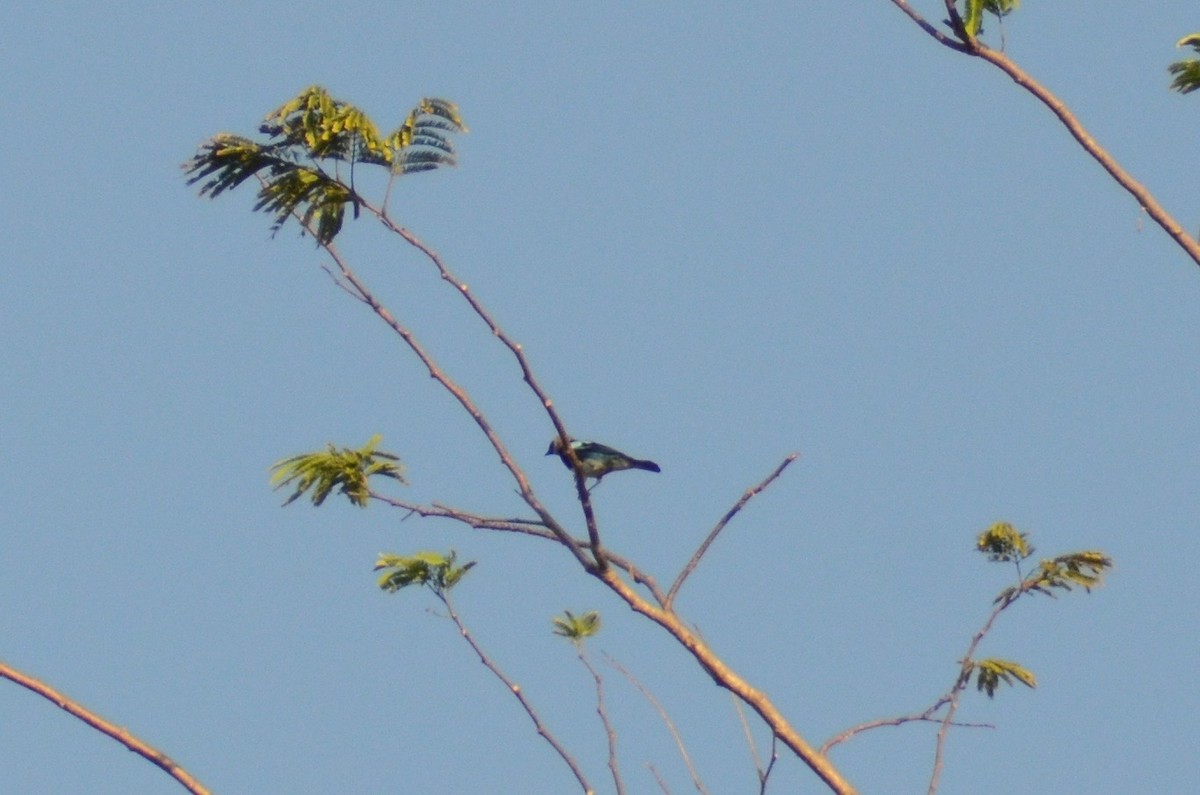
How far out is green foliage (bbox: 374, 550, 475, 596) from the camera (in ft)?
27.4

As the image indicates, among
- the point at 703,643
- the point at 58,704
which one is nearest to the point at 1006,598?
the point at 703,643

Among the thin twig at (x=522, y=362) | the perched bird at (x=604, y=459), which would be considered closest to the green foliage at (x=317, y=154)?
the thin twig at (x=522, y=362)

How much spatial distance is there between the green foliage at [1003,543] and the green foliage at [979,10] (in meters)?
2.42

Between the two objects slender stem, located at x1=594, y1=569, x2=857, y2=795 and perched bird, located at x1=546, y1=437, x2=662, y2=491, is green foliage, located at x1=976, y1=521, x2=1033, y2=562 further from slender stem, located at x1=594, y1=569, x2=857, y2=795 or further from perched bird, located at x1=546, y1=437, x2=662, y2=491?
perched bird, located at x1=546, y1=437, x2=662, y2=491

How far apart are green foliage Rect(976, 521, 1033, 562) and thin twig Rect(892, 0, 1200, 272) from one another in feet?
7.36

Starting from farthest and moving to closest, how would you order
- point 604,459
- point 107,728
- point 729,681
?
point 604,459 < point 729,681 < point 107,728

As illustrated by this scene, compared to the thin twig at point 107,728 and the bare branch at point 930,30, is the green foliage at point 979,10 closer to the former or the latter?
the bare branch at point 930,30

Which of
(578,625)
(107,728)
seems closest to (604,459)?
(578,625)

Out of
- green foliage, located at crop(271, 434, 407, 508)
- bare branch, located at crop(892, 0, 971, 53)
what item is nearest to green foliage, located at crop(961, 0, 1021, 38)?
bare branch, located at crop(892, 0, 971, 53)

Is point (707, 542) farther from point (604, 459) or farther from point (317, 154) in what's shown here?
point (604, 459)

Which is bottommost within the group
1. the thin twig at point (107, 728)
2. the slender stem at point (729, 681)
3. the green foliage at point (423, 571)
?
the thin twig at point (107, 728)

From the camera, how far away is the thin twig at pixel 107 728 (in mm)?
4605

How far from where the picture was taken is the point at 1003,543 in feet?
28.3

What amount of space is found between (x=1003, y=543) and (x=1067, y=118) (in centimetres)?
238
